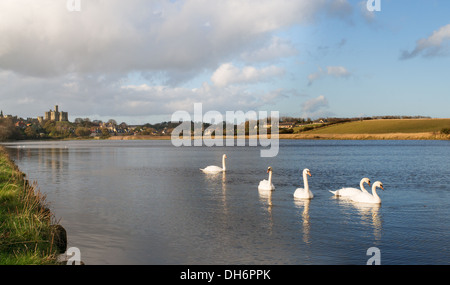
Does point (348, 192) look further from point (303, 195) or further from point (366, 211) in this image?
point (366, 211)

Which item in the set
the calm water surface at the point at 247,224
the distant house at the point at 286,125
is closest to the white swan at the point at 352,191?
the calm water surface at the point at 247,224

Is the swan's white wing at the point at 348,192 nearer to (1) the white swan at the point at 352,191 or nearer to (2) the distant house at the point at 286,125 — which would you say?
(1) the white swan at the point at 352,191

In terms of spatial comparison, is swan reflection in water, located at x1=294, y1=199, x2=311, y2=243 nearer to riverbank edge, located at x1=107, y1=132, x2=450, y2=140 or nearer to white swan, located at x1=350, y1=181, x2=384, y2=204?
white swan, located at x1=350, y1=181, x2=384, y2=204

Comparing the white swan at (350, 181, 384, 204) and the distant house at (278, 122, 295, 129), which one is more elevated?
the distant house at (278, 122, 295, 129)

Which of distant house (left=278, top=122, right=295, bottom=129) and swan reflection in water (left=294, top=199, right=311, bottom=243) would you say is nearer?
swan reflection in water (left=294, top=199, right=311, bottom=243)

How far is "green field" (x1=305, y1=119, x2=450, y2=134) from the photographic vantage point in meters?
113

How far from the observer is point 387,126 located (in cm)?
12388

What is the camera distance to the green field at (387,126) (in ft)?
371

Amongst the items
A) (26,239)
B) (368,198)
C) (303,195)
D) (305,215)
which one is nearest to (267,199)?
(303,195)

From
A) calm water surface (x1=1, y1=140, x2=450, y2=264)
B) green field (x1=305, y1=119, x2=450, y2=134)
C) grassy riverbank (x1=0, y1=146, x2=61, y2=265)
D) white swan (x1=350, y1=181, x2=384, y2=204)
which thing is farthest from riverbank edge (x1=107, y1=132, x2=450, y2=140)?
grassy riverbank (x1=0, y1=146, x2=61, y2=265)

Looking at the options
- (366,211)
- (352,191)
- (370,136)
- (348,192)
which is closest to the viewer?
(366,211)

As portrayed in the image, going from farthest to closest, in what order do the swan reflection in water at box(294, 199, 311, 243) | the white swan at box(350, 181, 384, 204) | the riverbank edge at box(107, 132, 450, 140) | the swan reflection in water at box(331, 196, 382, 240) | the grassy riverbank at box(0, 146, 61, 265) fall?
the riverbank edge at box(107, 132, 450, 140) < the white swan at box(350, 181, 384, 204) < the swan reflection in water at box(331, 196, 382, 240) < the swan reflection in water at box(294, 199, 311, 243) < the grassy riverbank at box(0, 146, 61, 265)

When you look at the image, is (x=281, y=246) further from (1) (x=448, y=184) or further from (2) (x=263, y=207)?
(1) (x=448, y=184)

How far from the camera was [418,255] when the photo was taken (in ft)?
32.1
